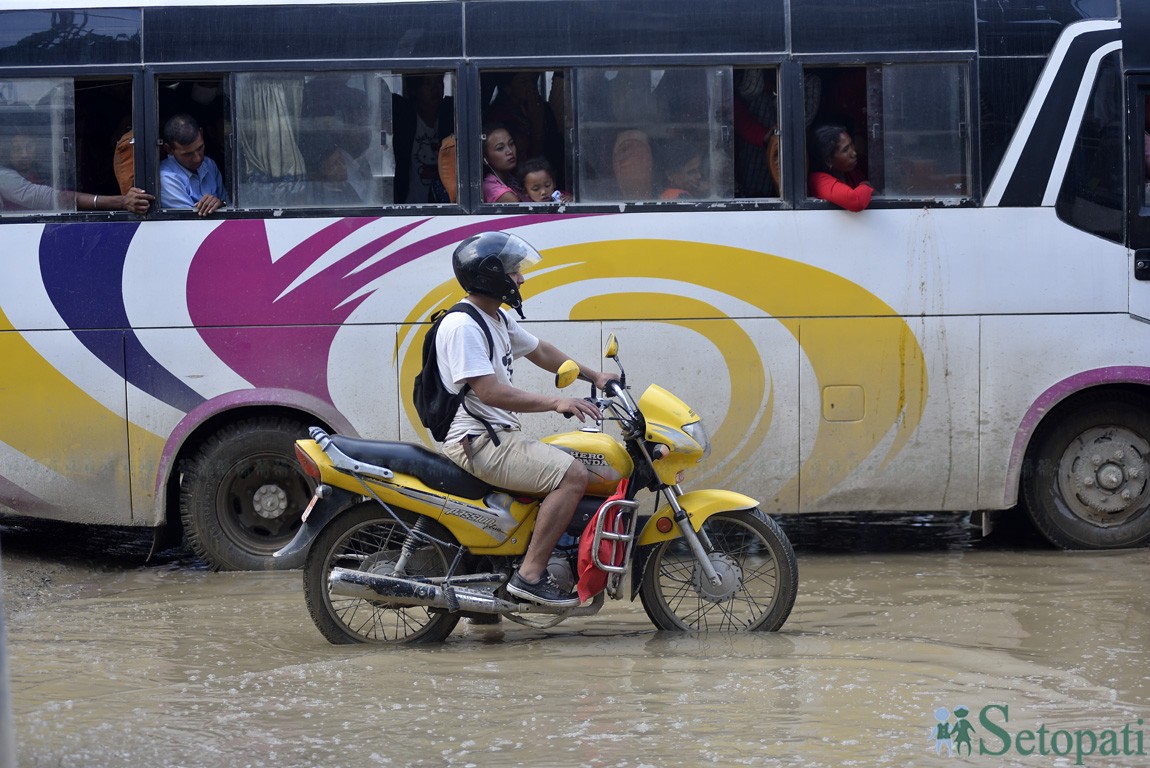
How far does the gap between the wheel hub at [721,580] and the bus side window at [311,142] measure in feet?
9.63

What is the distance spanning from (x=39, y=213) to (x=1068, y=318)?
222 inches

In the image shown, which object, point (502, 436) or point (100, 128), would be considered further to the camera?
point (100, 128)

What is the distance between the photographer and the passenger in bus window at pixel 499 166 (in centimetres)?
796

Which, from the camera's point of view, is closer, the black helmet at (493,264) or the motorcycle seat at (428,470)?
the black helmet at (493,264)

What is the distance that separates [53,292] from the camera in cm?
793

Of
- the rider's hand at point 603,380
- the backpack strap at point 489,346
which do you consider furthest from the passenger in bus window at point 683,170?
the backpack strap at point 489,346

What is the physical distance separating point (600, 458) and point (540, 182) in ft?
7.50

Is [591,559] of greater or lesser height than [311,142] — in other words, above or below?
below

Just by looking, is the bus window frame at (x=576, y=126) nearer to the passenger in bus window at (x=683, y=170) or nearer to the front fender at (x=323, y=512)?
the passenger in bus window at (x=683, y=170)

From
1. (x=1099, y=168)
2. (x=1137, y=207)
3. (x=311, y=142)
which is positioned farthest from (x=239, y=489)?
(x=1137, y=207)

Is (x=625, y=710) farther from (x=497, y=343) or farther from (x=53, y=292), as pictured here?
(x=53, y=292)

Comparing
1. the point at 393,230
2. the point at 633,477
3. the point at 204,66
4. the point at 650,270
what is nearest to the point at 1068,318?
the point at 650,270

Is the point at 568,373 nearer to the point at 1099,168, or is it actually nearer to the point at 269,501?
the point at 269,501

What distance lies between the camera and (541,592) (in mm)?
6090
